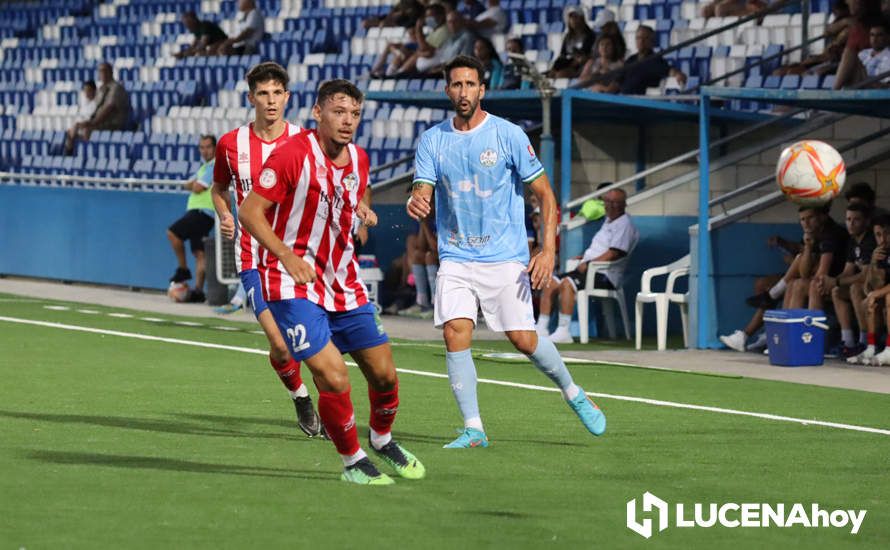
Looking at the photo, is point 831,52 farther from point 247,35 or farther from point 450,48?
point 247,35

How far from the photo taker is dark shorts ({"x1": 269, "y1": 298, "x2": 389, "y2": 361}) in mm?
7895

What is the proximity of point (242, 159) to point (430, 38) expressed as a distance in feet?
45.0

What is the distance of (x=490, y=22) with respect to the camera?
915 inches

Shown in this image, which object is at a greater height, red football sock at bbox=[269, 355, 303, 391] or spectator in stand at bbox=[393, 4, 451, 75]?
spectator in stand at bbox=[393, 4, 451, 75]

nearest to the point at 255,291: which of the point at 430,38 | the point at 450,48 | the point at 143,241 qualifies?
the point at 450,48

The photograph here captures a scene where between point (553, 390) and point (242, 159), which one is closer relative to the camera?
point (242, 159)

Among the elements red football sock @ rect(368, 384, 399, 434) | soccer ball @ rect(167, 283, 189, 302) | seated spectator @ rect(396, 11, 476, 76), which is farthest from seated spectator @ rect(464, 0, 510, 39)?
red football sock @ rect(368, 384, 399, 434)

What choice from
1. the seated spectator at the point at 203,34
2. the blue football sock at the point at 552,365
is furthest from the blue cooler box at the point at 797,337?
the seated spectator at the point at 203,34

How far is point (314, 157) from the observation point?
26.3 ft

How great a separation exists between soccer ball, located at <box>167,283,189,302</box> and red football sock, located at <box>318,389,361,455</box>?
1375 cm

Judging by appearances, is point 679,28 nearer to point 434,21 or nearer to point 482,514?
point 434,21

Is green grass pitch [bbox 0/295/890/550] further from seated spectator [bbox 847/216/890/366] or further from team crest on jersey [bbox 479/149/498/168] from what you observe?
seated spectator [bbox 847/216/890/366]

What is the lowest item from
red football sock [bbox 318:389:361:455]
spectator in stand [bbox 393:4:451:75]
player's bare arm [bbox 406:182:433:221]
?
red football sock [bbox 318:389:361:455]

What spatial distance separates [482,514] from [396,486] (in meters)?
0.79
